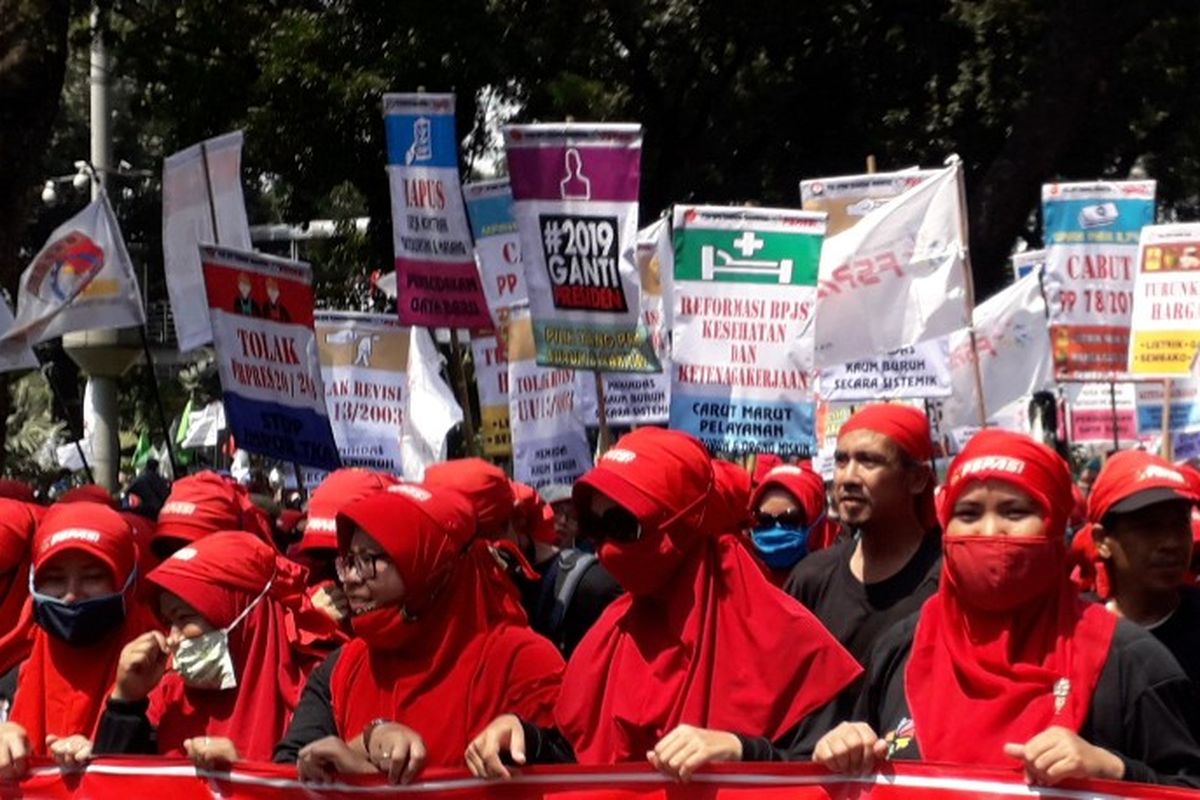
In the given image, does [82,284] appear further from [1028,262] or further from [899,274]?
[1028,262]

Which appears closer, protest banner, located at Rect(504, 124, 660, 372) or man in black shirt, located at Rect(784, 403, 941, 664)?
man in black shirt, located at Rect(784, 403, 941, 664)

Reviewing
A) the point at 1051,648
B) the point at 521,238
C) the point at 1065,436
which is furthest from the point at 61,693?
the point at 1065,436

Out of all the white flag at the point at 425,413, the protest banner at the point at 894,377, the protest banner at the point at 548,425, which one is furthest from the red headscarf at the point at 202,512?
the white flag at the point at 425,413

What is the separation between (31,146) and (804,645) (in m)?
8.56

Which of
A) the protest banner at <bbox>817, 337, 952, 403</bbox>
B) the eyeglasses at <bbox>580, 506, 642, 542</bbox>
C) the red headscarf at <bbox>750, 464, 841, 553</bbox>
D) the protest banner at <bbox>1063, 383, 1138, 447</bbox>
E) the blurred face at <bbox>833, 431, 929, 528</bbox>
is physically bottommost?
the protest banner at <bbox>1063, 383, 1138, 447</bbox>

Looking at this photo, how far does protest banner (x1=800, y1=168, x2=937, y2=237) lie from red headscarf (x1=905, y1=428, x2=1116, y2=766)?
5.78 metres

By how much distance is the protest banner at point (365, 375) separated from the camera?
481 inches

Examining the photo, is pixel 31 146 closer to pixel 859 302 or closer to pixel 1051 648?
pixel 859 302

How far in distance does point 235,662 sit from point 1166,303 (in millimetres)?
7027

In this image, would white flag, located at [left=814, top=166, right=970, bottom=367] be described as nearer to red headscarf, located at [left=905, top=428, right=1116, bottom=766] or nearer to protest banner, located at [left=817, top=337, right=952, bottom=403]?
protest banner, located at [left=817, top=337, right=952, bottom=403]

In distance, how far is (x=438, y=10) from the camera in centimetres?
1516

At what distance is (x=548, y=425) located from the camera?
34.1ft

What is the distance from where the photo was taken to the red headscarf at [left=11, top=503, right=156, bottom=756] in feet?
18.3

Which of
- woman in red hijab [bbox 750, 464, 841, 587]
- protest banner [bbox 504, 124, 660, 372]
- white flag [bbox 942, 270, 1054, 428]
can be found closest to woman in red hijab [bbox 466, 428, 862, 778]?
woman in red hijab [bbox 750, 464, 841, 587]
